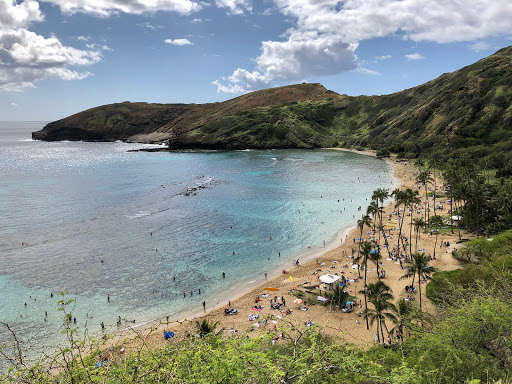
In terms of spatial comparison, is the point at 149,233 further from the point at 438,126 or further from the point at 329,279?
the point at 438,126

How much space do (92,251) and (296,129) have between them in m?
165

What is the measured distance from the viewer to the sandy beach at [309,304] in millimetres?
30948

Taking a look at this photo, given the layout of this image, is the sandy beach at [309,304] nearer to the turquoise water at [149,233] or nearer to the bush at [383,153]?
the turquoise water at [149,233]

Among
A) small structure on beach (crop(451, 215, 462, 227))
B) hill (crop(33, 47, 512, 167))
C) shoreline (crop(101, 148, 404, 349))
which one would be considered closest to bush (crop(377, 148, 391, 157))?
hill (crop(33, 47, 512, 167))

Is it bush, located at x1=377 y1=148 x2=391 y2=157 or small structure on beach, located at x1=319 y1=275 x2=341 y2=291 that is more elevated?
bush, located at x1=377 y1=148 x2=391 y2=157

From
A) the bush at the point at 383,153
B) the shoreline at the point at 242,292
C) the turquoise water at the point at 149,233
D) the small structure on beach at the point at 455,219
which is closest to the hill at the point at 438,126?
the bush at the point at 383,153

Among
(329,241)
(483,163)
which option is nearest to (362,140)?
(483,163)

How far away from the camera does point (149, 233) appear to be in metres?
57.2

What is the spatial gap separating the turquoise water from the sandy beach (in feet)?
7.58

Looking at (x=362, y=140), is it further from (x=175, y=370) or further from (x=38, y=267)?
(x=175, y=370)

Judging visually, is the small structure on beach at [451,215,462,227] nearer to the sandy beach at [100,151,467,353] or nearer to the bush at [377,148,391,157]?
the sandy beach at [100,151,467,353]

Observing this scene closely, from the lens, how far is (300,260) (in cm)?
4869

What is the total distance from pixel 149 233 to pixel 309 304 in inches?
1302

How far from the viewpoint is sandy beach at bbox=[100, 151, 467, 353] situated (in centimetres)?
3095
